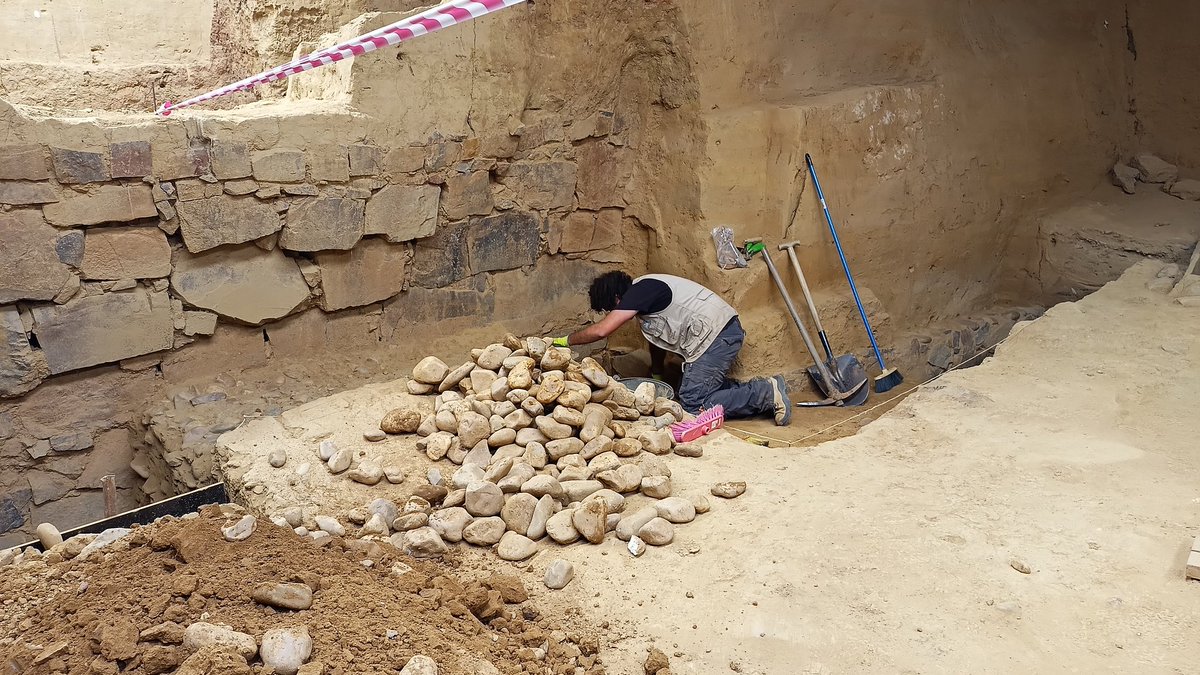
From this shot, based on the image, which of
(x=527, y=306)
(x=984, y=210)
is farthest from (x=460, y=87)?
(x=984, y=210)

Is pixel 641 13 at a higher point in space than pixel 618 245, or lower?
higher

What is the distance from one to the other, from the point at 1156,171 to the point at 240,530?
758 cm

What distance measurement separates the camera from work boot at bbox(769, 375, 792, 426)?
5.35 m

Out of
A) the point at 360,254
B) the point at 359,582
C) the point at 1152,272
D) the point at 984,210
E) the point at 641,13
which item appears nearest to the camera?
the point at 359,582

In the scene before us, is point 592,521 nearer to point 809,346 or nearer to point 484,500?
point 484,500

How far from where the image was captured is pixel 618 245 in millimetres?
5879

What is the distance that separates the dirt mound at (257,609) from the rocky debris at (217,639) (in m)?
0.03

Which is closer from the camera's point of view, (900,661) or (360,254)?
(900,661)

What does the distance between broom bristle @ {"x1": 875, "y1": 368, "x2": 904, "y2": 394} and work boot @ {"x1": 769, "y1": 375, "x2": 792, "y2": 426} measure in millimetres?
850

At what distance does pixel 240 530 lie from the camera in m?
2.81

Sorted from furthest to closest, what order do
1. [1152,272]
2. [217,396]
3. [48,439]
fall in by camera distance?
1. [1152,272]
2. [217,396]
3. [48,439]

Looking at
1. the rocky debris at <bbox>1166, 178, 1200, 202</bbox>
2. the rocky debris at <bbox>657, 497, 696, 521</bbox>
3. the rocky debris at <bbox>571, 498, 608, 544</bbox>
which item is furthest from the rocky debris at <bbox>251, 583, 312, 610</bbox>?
the rocky debris at <bbox>1166, 178, 1200, 202</bbox>

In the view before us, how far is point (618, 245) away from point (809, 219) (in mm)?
1277

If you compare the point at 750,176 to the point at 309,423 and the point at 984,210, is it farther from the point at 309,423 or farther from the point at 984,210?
the point at 309,423
